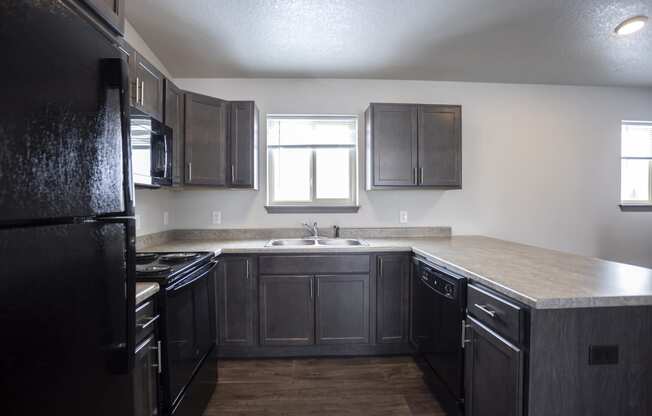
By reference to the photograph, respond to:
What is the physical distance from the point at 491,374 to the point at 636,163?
3629 millimetres

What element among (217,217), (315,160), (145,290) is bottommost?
(145,290)

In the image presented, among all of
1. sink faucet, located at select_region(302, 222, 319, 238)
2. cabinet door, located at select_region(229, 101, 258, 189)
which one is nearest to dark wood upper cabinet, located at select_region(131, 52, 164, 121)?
cabinet door, located at select_region(229, 101, 258, 189)

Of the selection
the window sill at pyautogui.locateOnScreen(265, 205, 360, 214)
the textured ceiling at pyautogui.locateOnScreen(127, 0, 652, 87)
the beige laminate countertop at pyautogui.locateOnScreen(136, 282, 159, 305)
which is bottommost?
the beige laminate countertop at pyautogui.locateOnScreen(136, 282, 159, 305)

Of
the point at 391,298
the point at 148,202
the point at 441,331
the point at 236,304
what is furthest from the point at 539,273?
the point at 148,202

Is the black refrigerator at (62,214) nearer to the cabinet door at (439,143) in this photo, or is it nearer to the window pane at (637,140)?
the cabinet door at (439,143)

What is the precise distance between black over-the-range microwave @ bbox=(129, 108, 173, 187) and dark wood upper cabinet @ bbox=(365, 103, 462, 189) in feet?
5.52

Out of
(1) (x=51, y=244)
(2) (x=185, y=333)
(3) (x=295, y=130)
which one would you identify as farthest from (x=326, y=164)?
(1) (x=51, y=244)

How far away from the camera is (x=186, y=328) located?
1628 millimetres

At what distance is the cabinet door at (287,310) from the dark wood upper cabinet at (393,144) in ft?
3.82

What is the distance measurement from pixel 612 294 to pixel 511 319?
356 millimetres

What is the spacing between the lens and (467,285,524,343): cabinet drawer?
3.84ft

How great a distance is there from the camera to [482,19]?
2080 mm

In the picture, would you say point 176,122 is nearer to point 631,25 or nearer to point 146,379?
point 146,379

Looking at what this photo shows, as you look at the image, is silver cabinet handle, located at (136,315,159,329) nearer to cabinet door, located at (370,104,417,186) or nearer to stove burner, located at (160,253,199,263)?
stove burner, located at (160,253,199,263)
